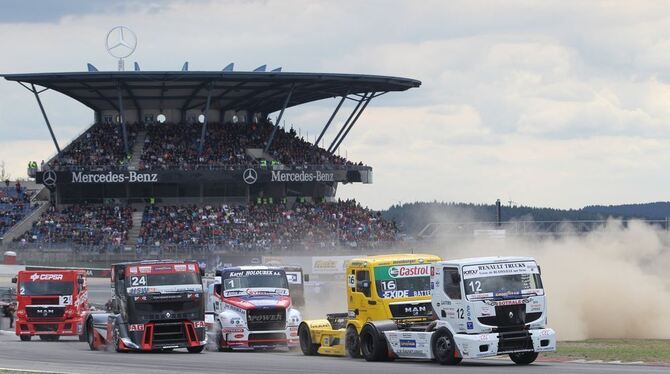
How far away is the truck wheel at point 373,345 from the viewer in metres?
28.8

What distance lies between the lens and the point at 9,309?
52.2m

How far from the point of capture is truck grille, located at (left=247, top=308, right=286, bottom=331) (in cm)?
3594

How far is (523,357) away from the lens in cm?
2695

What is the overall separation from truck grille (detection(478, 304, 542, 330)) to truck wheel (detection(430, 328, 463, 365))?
992 millimetres

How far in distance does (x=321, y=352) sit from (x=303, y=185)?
51536 mm

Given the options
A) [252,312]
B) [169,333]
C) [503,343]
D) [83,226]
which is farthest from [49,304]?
[83,226]

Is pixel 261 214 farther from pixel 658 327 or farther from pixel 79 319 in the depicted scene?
pixel 658 327

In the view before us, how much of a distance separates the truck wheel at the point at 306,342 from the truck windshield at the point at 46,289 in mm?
13883

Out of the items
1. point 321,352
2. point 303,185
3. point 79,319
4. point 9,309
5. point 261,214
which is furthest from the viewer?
point 303,185

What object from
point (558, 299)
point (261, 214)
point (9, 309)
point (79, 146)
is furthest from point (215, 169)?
point (558, 299)

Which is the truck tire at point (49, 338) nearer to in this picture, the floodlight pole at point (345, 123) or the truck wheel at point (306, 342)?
the truck wheel at point (306, 342)

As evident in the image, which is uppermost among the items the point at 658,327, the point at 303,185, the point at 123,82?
the point at 123,82

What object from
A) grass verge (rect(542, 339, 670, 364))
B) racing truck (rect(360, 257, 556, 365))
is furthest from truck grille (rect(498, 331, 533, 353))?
grass verge (rect(542, 339, 670, 364))

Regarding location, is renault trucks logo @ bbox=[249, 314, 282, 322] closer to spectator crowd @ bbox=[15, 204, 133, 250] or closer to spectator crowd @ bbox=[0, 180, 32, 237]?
spectator crowd @ bbox=[15, 204, 133, 250]
